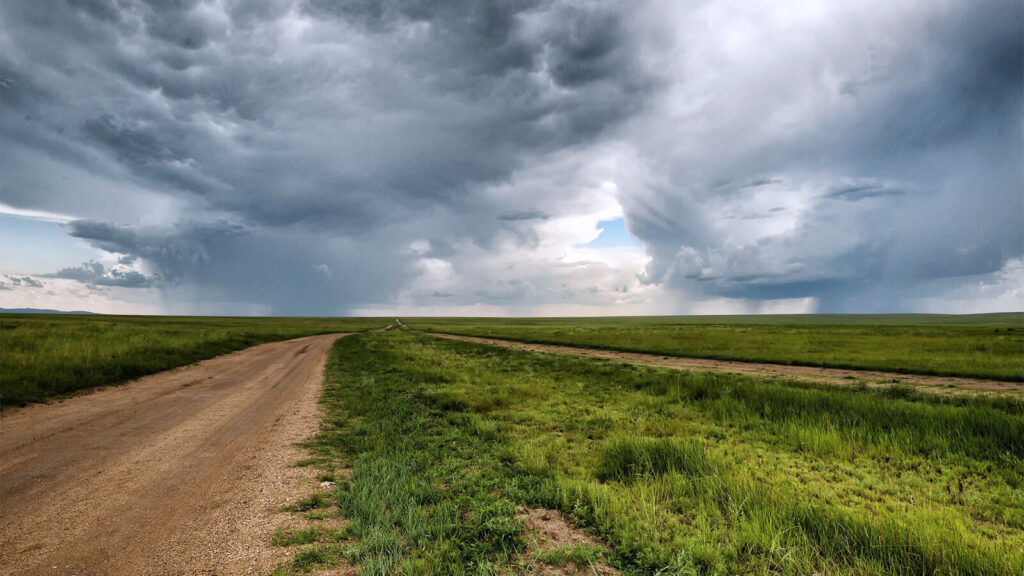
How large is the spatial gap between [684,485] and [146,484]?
327 inches

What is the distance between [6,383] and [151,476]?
457 inches

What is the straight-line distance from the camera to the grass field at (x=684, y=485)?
167 inches

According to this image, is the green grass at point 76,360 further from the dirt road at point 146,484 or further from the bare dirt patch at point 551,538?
the bare dirt patch at point 551,538

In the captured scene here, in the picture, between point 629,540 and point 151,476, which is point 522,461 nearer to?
point 629,540

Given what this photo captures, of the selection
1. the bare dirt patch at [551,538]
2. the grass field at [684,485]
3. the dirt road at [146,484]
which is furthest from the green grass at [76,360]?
the bare dirt patch at [551,538]

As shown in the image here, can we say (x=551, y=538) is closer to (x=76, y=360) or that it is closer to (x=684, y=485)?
(x=684, y=485)

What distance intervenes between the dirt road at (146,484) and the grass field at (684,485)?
0.74m

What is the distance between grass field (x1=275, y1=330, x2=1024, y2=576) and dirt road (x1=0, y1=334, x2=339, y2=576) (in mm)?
745

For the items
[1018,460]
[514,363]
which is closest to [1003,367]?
[1018,460]

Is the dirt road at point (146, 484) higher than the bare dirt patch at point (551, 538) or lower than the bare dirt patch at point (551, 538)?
higher

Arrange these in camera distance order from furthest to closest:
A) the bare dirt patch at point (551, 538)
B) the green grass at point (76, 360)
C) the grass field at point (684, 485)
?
1. the green grass at point (76, 360)
2. the grass field at point (684, 485)
3. the bare dirt patch at point (551, 538)

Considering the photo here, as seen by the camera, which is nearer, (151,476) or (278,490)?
(278,490)

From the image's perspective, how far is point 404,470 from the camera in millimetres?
6586

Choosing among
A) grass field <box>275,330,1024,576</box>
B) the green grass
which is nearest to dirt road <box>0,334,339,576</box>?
grass field <box>275,330,1024,576</box>
